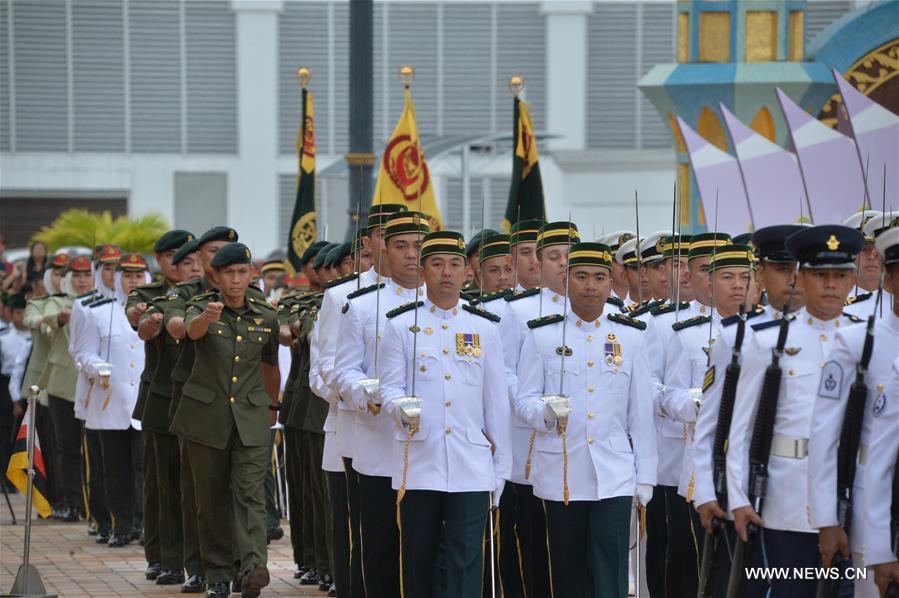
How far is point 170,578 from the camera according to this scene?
10.9 m

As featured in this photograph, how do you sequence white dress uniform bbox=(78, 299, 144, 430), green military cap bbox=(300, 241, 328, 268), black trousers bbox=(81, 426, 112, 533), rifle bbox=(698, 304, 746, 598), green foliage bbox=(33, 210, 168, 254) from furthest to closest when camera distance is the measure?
green foliage bbox=(33, 210, 168, 254) → black trousers bbox=(81, 426, 112, 533) → white dress uniform bbox=(78, 299, 144, 430) → green military cap bbox=(300, 241, 328, 268) → rifle bbox=(698, 304, 746, 598)

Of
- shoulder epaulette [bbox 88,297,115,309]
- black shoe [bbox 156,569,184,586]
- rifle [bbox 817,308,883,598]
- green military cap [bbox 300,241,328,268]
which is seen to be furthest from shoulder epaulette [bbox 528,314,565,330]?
shoulder epaulette [bbox 88,297,115,309]

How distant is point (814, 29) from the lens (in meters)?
35.3

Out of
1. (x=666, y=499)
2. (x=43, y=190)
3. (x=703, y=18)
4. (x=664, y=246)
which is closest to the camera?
(x=666, y=499)

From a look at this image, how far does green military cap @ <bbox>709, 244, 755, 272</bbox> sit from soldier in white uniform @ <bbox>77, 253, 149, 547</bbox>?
5912mm

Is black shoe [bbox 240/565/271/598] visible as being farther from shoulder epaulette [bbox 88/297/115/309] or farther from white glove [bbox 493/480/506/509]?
shoulder epaulette [bbox 88/297/115/309]

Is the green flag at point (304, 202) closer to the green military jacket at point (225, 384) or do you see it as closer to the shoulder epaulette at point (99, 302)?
the shoulder epaulette at point (99, 302)

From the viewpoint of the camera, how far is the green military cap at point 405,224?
8.76 metres

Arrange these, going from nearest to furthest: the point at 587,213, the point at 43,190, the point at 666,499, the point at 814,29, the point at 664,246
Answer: the point at 666,499 → the point at 664,246 → the point at 587,213 → the point at 814,29 → the point at 43,190

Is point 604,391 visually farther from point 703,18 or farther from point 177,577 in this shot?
point 703,18

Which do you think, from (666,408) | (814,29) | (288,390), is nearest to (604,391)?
(666,408)

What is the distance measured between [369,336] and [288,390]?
2.92 metres

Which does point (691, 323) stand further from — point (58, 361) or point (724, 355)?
point (58, 361)

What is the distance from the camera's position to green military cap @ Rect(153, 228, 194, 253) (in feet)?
38.1
